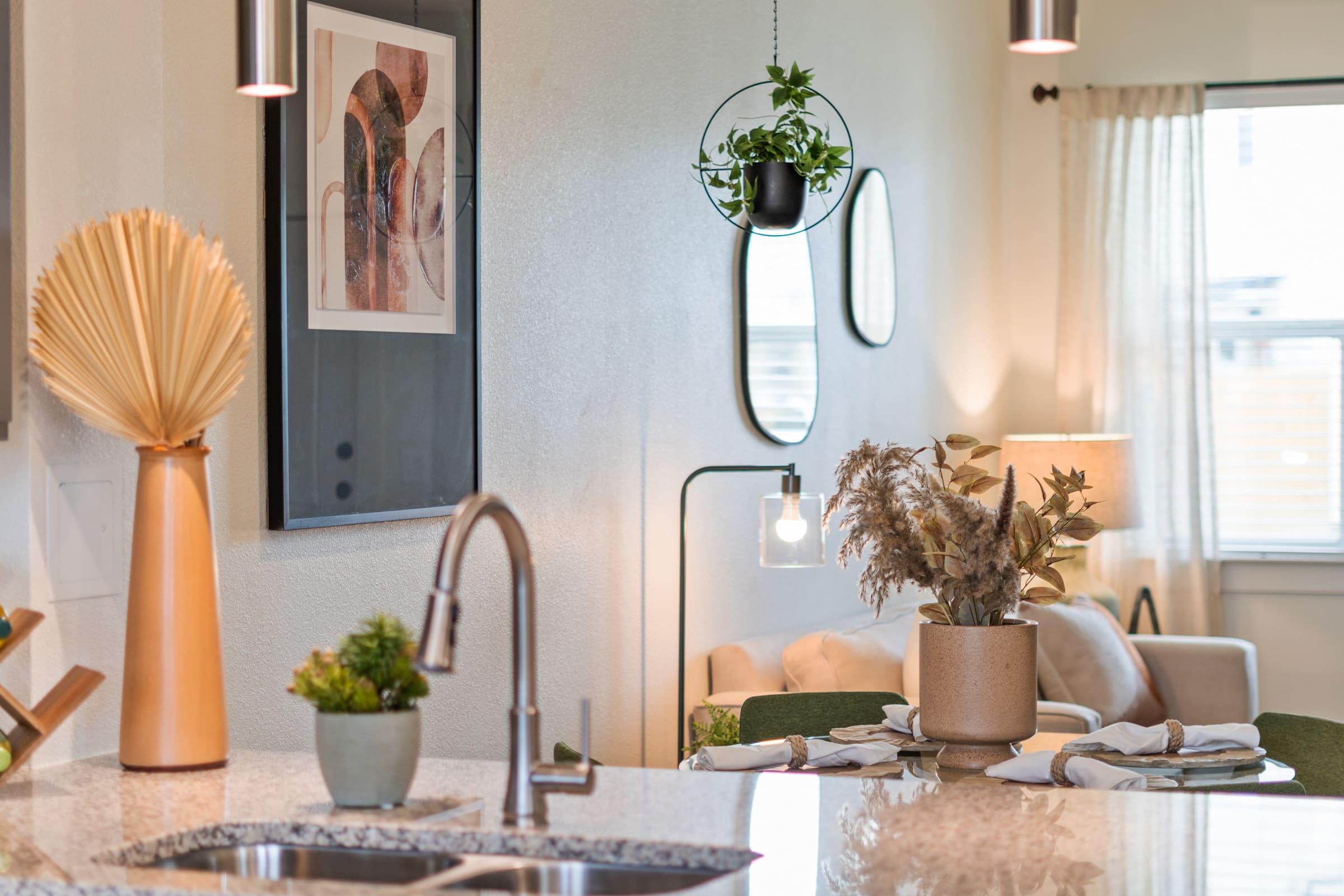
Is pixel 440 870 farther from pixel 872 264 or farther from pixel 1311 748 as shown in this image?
pixel 872 264

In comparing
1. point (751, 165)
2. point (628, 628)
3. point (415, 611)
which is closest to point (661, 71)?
point (751, 165)

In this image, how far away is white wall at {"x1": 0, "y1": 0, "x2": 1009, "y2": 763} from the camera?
173 cm

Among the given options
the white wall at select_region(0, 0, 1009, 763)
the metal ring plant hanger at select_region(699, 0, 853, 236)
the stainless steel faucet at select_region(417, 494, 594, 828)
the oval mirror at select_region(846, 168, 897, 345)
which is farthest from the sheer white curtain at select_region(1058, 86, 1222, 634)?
the stainless steel faucet at select_region(417, 494, 594, 828)

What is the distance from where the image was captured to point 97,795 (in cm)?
150

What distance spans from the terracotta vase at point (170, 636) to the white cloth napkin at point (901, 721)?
3.83 feet

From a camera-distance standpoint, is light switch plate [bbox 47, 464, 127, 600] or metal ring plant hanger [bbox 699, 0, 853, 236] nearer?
light switch plate [bbox 47, 464, 127, 600]

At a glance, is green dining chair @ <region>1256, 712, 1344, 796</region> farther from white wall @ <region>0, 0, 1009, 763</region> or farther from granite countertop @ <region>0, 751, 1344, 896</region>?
white wall @ <region>0, 0, 1009, 763</region>

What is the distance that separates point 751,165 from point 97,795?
211 centimetres

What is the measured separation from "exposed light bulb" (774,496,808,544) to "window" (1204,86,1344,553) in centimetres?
329

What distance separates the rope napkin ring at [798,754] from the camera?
217 centimetres

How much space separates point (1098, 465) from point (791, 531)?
261cm

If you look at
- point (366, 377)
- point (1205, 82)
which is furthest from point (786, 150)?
point (1205, 82)

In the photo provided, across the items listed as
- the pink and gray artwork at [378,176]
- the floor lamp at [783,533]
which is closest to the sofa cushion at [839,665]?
the floor lamp at [783,533]

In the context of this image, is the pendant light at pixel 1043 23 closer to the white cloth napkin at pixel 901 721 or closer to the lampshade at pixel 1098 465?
the white cloth napkin at pixel 901 721
